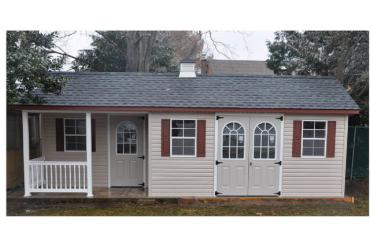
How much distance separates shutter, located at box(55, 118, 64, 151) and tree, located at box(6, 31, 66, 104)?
114cm

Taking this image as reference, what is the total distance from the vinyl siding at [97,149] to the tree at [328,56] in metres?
8.70

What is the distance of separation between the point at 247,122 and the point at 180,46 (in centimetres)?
1161

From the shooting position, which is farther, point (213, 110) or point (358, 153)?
point (358, 153)

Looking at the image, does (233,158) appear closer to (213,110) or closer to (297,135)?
(213,110)

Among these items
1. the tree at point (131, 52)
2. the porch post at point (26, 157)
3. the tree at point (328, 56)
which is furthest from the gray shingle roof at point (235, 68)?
the porch post at point (26, 157)

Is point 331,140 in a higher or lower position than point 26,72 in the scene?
lower

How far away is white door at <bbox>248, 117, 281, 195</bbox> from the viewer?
25.7 feet

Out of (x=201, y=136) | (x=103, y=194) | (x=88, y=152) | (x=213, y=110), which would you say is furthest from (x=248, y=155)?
(x=88, y=152)

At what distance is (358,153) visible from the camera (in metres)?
10.1

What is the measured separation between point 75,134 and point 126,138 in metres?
1.51

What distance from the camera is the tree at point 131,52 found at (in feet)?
43.8

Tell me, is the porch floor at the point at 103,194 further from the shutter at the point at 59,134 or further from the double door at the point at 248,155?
Answer: the double door at the point at 248,155

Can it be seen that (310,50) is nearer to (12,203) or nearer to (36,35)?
(36,35)

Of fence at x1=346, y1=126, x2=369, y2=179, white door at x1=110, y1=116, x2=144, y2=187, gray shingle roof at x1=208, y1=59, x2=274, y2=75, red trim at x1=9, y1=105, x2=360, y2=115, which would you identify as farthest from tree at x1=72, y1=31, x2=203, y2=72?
fence at x1=346, y1=126, x2=369, y2=179
